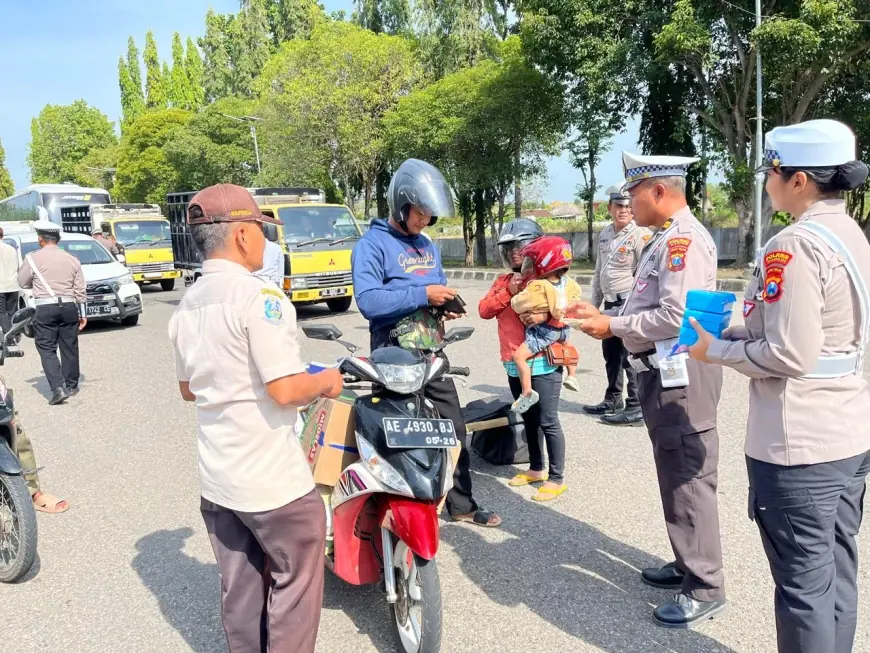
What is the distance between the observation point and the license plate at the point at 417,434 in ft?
9.09

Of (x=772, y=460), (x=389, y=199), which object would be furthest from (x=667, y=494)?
(x=389, y=199)

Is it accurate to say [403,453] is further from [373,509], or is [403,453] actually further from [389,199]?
[389,199]

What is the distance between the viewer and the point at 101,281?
12.8m

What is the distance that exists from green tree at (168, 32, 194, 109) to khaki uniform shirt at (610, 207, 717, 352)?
240 ft

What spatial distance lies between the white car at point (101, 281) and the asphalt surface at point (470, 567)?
7.03m

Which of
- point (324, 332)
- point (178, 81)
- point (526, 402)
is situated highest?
point (178, 81)

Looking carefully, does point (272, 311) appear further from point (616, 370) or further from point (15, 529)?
point (616, 370)

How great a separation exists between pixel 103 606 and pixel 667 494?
2700 millimetres

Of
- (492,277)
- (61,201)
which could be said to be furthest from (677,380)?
(61,201)

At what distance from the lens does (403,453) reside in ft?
9.24

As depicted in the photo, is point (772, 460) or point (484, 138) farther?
point (484, 138)

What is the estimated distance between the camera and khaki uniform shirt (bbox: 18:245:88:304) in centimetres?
757

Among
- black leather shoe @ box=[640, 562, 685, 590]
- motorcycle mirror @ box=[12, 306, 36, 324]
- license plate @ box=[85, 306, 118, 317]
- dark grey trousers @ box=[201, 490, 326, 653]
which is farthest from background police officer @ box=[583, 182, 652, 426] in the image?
license plate @ box=[85, 306, 118, 317]

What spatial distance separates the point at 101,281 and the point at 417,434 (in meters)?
11.6
